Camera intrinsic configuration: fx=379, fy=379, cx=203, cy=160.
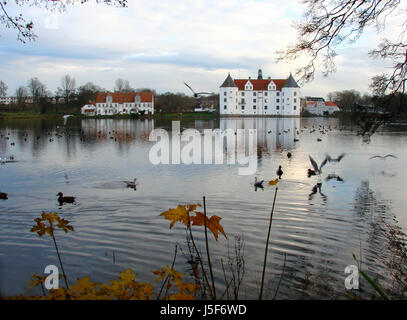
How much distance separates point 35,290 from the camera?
204 inches

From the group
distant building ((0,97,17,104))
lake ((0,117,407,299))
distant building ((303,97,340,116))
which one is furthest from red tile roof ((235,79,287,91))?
lake ((0,117,407,299))

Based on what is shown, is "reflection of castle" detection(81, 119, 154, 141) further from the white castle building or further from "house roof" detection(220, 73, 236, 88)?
"house roof" detection(220, 73, 236, 88)

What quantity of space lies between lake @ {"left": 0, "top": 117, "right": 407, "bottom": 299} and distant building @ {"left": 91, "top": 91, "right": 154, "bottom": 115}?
88.9m

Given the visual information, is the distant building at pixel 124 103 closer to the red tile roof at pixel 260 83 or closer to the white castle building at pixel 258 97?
the white castle building at pixel 258 97

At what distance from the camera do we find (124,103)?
10581cm

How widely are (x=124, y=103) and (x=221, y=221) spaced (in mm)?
101470

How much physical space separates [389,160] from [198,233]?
14067 millimetres

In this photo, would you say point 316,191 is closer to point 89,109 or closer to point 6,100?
point 89,109

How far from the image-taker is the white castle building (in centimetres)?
10750

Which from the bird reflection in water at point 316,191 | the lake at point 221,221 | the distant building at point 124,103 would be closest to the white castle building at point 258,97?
the distant building at point 124,103

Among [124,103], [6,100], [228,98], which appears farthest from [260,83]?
[6,100]

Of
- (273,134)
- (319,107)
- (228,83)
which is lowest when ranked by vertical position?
(273,134)
